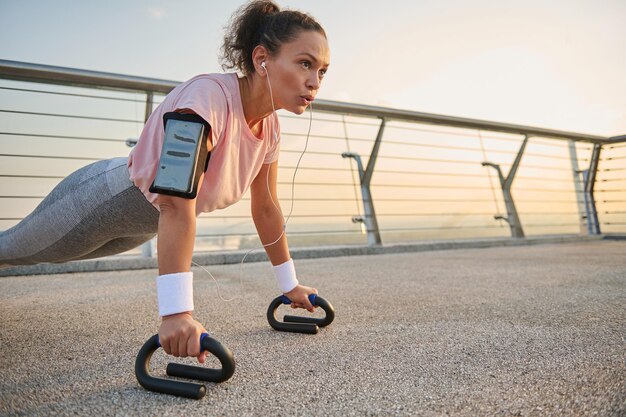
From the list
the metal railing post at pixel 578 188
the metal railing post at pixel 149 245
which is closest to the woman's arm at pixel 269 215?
the metal railing post at pixel 149 245

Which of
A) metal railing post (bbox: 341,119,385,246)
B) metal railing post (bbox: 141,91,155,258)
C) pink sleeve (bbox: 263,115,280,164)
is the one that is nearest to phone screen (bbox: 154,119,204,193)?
pink sleeve (bbox: 263,115,280,164)

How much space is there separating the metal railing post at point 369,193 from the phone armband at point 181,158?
2.79 m

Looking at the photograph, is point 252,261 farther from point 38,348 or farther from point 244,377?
point 244,377

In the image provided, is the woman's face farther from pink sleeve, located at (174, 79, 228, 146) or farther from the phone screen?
the phone screen

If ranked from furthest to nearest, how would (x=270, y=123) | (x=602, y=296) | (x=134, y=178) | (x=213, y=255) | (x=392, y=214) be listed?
(x=392, y=214) → (x=213, y=255) → (x=602, y=296) → (x=270, y=123) → (x=134, y=178)

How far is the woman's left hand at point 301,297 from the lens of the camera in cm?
121

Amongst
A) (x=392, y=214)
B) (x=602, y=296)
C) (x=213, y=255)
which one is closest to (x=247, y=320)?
(x=602, y=296)

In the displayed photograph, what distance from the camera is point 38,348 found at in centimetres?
101

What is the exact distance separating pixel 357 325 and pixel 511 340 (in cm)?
38

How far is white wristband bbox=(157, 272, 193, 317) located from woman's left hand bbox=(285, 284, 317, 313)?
43cm

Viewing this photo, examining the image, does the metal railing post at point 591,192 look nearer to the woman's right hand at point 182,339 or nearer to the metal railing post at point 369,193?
the metal railing post at point 369,193

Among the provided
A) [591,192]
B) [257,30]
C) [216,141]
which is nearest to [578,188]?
[591,192]

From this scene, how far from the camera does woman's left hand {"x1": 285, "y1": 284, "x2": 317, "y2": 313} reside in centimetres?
121

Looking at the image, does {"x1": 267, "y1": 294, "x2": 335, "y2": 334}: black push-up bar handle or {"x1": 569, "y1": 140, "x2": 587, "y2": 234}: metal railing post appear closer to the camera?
{"x1": 267, "y1": 294, "x2": 335, "y2": 334}: black push-up bar handle
